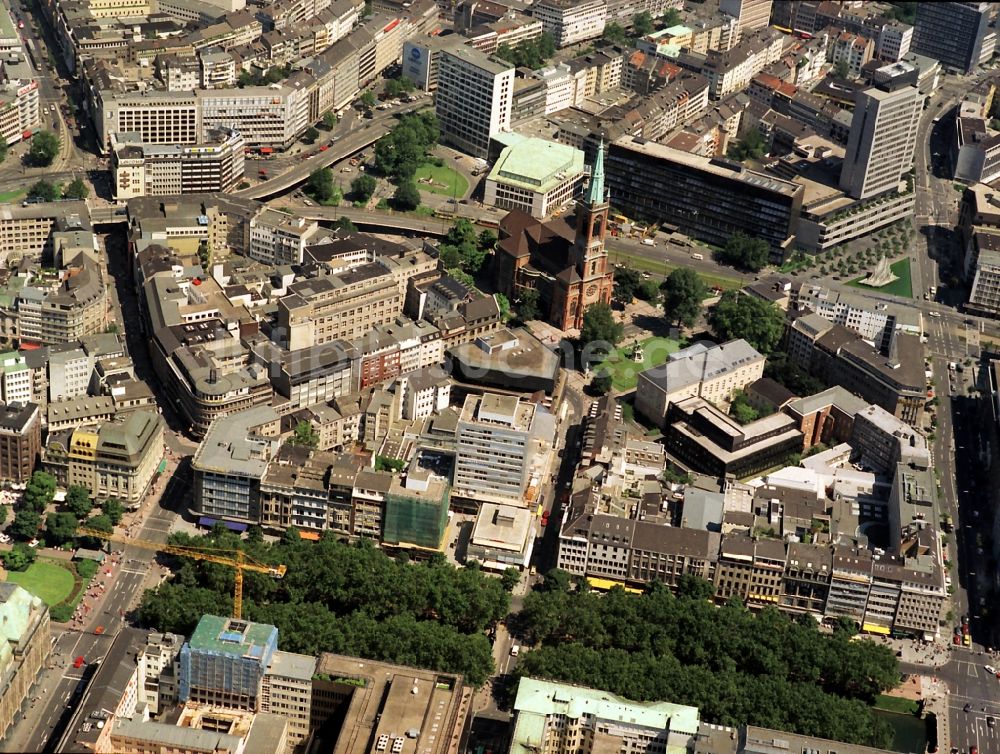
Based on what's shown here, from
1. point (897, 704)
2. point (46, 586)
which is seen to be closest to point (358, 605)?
point (46, 586)

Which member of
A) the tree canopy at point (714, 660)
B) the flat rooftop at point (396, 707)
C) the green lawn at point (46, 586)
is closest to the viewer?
the flat rooftop at point (396, 707)

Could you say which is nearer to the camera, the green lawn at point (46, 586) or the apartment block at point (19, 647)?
the apartment block at point (19, 647)

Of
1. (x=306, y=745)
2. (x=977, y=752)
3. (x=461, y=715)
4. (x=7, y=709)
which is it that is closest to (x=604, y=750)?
(x=461, y=715)

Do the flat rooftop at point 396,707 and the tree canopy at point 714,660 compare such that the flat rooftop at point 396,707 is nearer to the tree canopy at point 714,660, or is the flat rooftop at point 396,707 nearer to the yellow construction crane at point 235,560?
the tree canopy at point 714,660

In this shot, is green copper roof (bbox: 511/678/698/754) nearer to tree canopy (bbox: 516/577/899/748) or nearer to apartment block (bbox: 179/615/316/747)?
tree canopy (bbox: 516/577/899/748)

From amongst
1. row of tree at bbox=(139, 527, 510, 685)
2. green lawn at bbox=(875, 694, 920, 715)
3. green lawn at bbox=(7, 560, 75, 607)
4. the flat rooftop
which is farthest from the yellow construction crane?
green lawn at bbox=(875, 694, 920, 715)

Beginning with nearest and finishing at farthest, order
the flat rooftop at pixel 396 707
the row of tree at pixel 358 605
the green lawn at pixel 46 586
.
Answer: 1. the flat rooftop at pixel 396 707
2. the row of tree at pixel 358 605
3. the green lawn at pixel 46 586

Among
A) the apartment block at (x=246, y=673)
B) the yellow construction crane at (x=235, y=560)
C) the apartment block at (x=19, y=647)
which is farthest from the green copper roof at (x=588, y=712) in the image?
the apartment block at (x=19, y=647)
